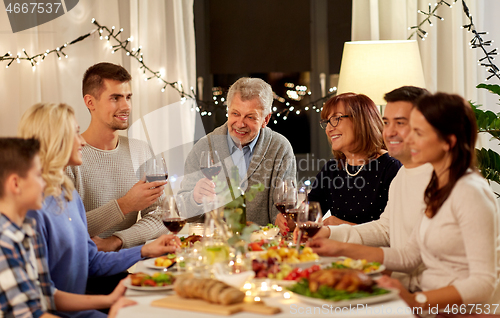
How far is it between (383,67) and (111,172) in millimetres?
1851

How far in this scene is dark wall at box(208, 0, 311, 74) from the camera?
4281 mm

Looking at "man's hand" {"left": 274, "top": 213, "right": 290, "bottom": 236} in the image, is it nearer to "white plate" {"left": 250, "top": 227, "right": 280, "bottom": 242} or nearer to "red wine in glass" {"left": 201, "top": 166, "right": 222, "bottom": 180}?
"white plate" {"left": 250, "top": 227, "right": 280, "bottom": 242}

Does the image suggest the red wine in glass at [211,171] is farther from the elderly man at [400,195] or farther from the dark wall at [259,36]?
the dark wall at [259,36]

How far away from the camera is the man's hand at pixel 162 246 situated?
188cm

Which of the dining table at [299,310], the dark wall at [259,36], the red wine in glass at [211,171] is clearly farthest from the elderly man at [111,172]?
the dark wall at [259,36]

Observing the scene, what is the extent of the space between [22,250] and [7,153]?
28cm

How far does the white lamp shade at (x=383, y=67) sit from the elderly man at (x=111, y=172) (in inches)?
58.6

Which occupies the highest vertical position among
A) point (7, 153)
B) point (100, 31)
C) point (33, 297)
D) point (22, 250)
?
point (100, 31)

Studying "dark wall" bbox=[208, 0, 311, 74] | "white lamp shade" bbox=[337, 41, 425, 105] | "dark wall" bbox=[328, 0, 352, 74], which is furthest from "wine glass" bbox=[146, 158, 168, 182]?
"dark wall" bbox=[328, 0, 352, 74]

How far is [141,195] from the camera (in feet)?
7.50

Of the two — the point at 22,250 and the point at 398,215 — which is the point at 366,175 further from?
the point at 22,250

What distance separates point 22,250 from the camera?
1.42 m

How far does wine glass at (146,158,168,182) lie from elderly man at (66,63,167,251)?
12cm

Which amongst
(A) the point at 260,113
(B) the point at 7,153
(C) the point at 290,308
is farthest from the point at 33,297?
(A) the point at 260,113
